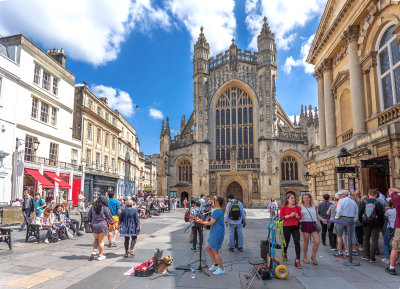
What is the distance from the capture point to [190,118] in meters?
40.4

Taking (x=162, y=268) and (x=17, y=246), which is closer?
(x=162, y=268)

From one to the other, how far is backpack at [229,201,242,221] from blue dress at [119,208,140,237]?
2547 mm

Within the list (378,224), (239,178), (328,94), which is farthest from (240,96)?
(378,224)

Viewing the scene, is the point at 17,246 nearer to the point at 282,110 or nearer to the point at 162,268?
the point at 162,268

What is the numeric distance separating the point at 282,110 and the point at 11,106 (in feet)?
109

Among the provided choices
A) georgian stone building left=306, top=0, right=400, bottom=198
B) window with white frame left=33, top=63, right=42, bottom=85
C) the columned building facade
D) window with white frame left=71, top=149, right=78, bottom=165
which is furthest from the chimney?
georgian stone building left=306, top=0, right=400, bottom=198

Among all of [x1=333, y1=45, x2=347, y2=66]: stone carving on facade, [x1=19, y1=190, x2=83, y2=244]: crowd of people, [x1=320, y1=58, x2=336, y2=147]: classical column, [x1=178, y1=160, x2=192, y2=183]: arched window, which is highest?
[x1=333, y1=45, x2=347, y2=66]: stone carving on facade

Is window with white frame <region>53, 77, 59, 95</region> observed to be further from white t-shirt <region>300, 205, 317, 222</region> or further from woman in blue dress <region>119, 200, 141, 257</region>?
white t-shirt <region>300, 205, 317, 222</region>

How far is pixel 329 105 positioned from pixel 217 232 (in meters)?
12.3

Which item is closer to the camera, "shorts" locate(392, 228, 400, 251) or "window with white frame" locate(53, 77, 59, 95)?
"shorts" locate(392, 228, 400, 251)

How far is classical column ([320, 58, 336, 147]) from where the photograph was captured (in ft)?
48.0

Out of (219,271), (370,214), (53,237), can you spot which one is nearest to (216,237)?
(219,271)

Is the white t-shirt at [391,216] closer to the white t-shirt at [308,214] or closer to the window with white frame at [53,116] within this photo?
the white t-shirt at [308,214]

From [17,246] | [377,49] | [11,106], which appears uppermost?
[377,49]
